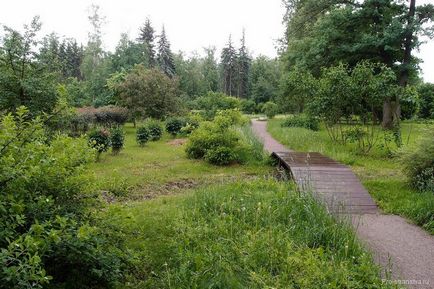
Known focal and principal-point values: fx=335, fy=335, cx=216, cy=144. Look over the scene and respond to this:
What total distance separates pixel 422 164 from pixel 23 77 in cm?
1044

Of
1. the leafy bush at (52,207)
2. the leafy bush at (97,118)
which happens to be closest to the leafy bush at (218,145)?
the leafy bush at (52,207)

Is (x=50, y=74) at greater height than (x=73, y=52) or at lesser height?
lesser

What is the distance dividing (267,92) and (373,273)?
43828mm

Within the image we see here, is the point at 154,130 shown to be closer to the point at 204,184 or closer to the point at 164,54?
the point at 204,184

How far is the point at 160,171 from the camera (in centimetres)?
856

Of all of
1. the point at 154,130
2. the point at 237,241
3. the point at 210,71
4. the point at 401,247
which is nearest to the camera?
the point at 237,241

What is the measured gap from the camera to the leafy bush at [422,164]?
6.16m

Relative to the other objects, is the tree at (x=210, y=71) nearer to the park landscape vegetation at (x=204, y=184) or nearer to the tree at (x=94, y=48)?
the tree at (x=94, y=48)

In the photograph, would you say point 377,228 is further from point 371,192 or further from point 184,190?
point 184,190

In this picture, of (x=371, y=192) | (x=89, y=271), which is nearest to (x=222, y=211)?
(x=89, y=271)

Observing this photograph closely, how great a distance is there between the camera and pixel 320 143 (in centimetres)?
1133

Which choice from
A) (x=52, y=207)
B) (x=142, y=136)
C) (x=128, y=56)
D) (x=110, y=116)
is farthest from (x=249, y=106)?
(x=52, y=207)

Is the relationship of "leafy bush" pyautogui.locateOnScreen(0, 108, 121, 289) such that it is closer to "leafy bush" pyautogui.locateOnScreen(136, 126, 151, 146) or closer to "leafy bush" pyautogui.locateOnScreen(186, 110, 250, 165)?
"leafy bush" pyautogui.locateOnScreen(186, 110, 250, 165)

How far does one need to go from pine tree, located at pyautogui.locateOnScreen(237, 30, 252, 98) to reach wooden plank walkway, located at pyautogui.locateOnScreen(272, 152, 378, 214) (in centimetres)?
4660
